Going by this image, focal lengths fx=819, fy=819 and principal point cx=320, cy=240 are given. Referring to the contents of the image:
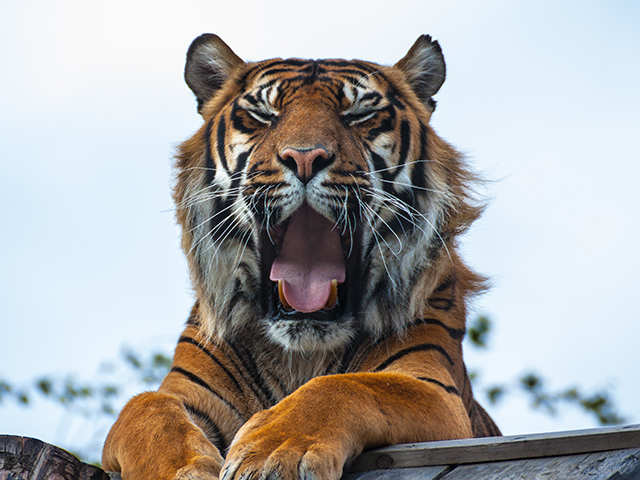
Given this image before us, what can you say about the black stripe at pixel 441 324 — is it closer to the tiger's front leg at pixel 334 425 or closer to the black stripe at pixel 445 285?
the black stripe at pixel 445 285

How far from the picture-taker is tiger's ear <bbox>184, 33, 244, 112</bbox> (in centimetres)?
384

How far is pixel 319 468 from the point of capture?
2.09 m

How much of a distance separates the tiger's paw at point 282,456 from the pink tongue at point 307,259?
91 centimetres

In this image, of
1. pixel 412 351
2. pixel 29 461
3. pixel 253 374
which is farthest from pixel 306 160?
pixel 29 461

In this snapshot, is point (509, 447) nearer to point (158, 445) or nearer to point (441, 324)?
point (158, 445)

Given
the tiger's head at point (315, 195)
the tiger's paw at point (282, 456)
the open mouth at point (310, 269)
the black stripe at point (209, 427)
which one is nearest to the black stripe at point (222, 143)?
the tiger's head at point (315, 195)

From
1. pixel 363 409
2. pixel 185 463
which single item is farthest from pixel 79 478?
pixel 363 409

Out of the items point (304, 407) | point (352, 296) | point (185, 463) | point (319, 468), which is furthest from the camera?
point (352, 296)

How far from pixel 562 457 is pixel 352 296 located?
1.53m

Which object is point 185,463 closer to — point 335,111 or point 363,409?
point 363,409

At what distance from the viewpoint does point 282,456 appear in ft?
6.94

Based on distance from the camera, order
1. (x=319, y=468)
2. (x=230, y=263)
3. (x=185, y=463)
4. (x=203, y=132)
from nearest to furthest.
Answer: (x=319, y=468)
(x=185, y=463)
(x=230, y=263)
(x=203, y=132)

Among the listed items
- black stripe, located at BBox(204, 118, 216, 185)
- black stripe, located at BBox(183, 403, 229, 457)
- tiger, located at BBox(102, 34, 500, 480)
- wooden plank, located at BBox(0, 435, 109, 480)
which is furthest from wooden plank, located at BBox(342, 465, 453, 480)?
black stripe, located at BBox(204, 118, 216, 185)

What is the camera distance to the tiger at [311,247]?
120 inches
